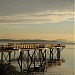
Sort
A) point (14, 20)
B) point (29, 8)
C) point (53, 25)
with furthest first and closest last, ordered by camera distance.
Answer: point (53, 25)
point (14, 20)
point (29, 8)

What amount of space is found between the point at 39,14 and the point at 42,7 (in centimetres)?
54

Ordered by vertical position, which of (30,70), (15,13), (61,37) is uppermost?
(15,13)

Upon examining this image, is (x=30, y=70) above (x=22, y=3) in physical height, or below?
below

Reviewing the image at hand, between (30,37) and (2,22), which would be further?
(30,37)

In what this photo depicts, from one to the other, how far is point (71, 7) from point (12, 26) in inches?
101

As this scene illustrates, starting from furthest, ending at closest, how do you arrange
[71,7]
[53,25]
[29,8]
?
[53,25] < [29,8] < [71,7]

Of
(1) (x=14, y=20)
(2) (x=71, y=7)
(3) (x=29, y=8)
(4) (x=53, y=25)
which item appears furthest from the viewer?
(4) (x=53, y=25)

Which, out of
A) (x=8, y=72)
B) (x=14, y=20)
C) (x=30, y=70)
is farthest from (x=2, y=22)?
(x=8, y=72)

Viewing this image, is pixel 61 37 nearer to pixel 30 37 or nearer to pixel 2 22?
pixel 30 37

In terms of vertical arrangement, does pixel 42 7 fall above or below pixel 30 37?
above

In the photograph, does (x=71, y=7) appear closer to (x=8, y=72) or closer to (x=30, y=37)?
(x=8, y=72)

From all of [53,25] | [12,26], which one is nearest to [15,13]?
[12,26]

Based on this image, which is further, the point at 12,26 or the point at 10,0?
the point at 12,26

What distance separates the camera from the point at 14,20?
32.8 ft
